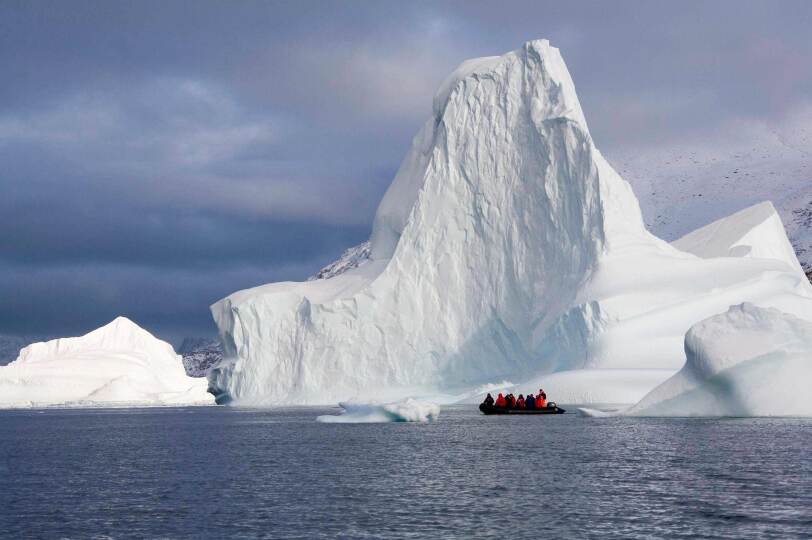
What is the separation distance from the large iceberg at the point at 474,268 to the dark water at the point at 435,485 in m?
24.4

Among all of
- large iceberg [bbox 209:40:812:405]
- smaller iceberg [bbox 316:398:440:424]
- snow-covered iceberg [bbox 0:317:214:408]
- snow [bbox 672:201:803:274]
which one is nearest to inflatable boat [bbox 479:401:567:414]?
smaller iceberg [bbox 316:398:440:424]

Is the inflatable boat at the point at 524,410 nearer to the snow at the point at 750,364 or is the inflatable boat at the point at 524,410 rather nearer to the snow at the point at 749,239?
the snow at the point at 750,364

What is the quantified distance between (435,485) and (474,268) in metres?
41.2

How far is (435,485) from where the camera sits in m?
19.9

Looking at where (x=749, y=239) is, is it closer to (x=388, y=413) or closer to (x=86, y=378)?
(x=388, y=413)

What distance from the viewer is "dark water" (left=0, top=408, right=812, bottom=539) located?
15.5m

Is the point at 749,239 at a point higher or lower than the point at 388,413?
higher

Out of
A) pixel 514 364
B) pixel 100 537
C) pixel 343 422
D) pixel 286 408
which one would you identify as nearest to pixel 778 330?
pixel 343 422

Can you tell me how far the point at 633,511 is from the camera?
16.3 meters

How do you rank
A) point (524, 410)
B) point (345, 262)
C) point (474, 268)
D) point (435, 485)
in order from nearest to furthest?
1. point (435, 485)
2. point (524, 410)
3. point (474, 268)
4. point (345, 262)

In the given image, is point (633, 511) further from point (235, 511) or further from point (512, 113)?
point (512, 113)

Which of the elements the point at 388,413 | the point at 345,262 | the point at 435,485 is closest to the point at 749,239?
the point at 388,413

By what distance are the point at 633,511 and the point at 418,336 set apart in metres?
43.1

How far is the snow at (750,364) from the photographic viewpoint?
31.5m
